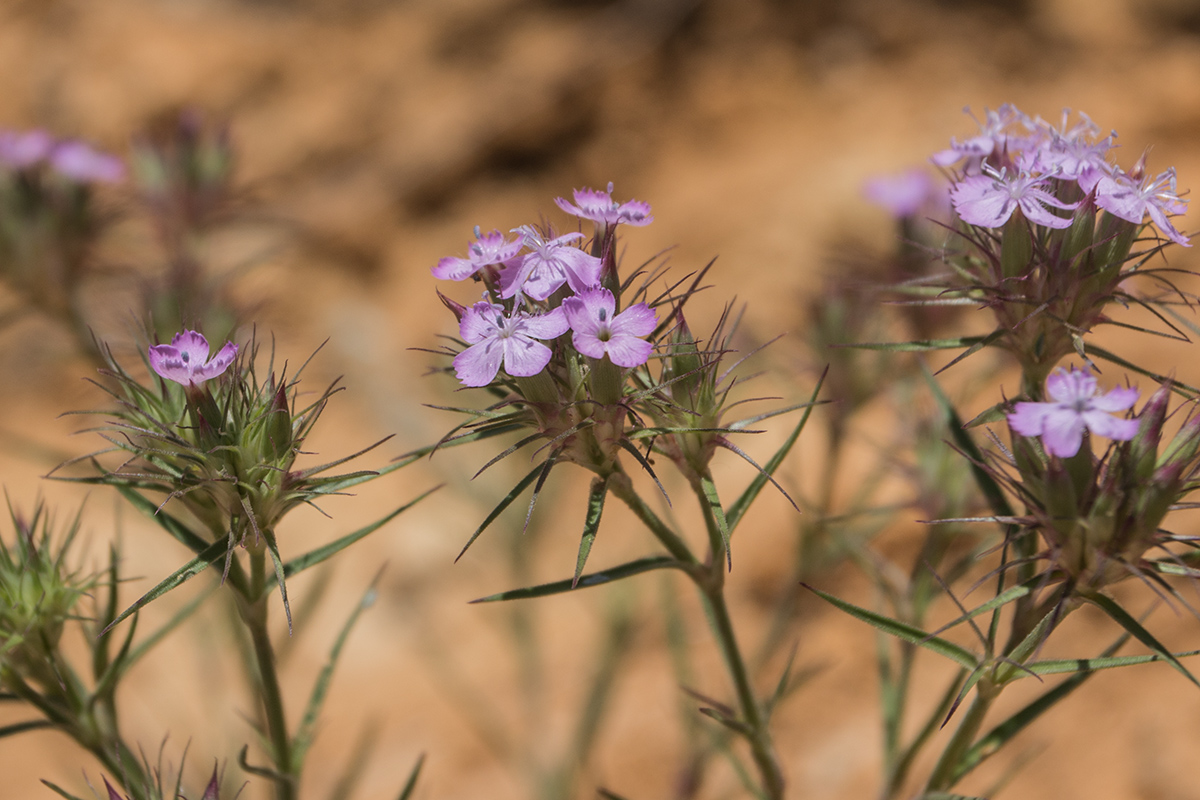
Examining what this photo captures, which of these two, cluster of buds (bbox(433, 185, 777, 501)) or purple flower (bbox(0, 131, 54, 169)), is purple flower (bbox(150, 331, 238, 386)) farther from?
purple flower (bbox(0, 131, 54, 169))

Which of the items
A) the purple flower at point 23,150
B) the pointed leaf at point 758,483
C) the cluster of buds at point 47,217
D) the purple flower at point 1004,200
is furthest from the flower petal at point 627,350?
the purple flower at point 23,150

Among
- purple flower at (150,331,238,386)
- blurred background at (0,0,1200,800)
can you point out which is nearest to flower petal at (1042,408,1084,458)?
purple flower at (150,331,238,386)

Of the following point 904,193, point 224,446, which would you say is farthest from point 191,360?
point 904,193

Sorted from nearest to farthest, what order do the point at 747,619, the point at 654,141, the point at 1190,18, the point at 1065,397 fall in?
the point at 1065,397, the point at 747,619, the point at 1190,18, the point at 654,141

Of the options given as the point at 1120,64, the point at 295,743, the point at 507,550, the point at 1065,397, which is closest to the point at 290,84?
the point at 507,550

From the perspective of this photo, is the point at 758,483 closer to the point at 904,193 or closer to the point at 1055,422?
the point at 1055,422

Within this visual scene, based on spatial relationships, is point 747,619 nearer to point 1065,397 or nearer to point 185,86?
point 1065,397
